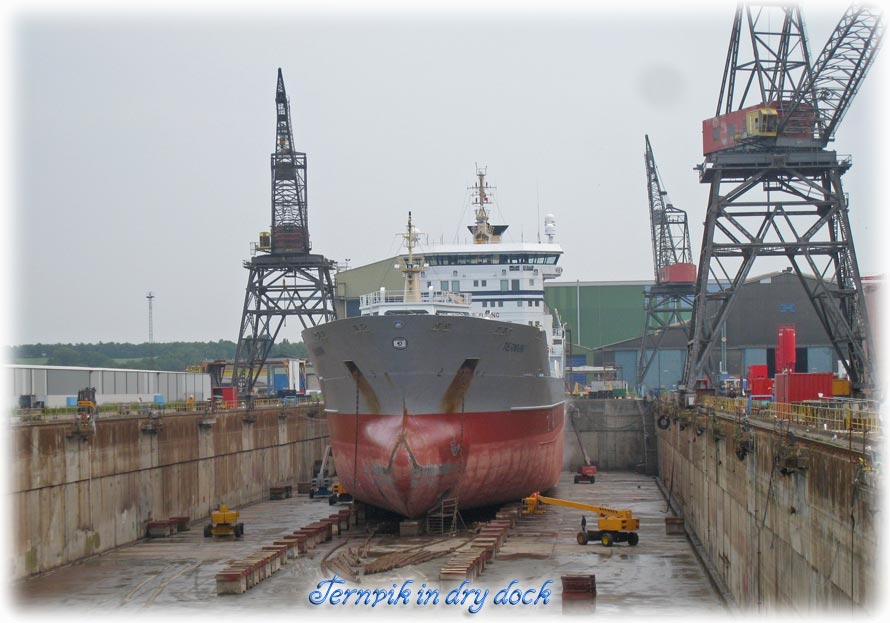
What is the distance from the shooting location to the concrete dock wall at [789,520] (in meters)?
11.6

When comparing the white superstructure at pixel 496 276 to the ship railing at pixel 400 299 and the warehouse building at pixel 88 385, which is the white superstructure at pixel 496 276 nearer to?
the ship railing at pixel 400 299

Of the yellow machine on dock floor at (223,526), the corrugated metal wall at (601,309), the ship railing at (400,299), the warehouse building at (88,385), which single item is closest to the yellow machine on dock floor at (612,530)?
the ship railing at (400,299)

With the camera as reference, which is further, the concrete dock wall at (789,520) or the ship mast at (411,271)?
the ship mast at (411,271)

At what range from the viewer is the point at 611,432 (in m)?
53.2

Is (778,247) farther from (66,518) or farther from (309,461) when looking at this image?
(66,518)

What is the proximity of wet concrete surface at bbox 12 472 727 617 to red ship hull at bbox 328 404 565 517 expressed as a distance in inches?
48.5

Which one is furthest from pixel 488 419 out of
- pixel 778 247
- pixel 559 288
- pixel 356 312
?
pixel 559 288

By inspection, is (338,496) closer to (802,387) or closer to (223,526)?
(223,526)

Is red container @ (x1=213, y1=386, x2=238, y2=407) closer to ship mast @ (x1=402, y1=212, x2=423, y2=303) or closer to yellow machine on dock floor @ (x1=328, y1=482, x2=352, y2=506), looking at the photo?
yellow machine on dock floor @ (x1=328, y1=482, x2=352, y2=506)

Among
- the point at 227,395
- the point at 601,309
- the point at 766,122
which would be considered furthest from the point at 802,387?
the point at 601,309

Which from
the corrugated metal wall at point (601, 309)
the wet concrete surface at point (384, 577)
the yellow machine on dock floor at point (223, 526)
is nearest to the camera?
the wet concrete surface at point (384, 577)

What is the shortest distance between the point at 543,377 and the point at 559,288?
60.9 m

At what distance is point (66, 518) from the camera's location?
25.2 meters

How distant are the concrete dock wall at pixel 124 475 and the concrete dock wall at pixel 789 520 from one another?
601 inches
